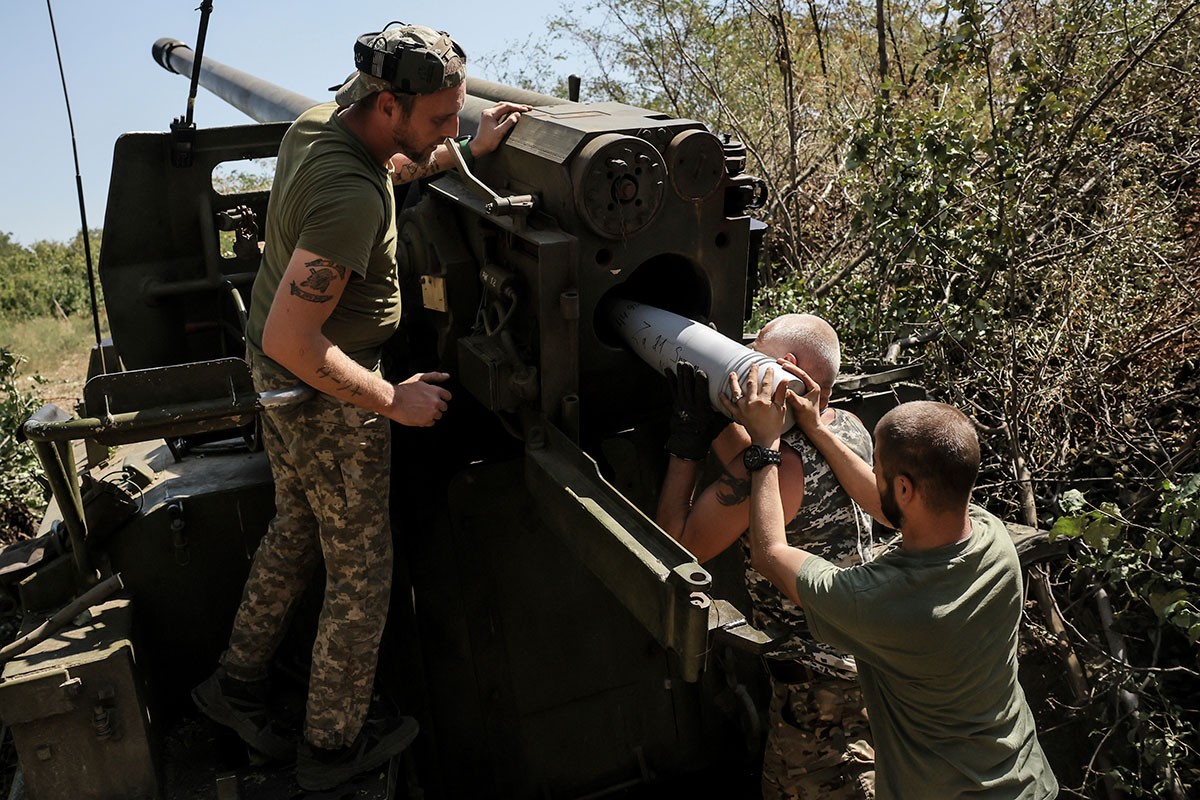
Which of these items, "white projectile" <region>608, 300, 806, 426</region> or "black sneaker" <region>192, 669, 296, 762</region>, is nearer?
"white projectile" <region>608, 300, 806, 426</region>

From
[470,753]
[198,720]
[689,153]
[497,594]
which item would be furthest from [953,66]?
[198,720]

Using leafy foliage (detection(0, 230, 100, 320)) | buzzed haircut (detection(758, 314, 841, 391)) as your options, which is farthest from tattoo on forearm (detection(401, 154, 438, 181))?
leafy foliage (detection(0, 230, 100, 320))

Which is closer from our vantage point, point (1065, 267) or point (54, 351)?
point (1065, 267)

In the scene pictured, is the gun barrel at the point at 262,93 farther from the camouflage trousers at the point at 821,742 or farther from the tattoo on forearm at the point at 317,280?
the camouflage trousers at the point at 821,742

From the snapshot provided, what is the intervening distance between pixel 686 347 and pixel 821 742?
1395 mm

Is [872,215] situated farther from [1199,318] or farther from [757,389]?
[757,389]

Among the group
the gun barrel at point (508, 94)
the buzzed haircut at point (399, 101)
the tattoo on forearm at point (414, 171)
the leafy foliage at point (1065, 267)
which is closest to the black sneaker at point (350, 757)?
the tattoo on forearm at point (414, 171)

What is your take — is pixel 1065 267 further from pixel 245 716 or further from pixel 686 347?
pixel 245 716

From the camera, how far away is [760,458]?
2.94 metres

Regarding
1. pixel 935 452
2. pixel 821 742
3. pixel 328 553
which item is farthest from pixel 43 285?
pixel 935 452

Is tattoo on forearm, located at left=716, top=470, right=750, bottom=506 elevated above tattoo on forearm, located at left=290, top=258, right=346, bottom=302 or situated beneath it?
situated beneath

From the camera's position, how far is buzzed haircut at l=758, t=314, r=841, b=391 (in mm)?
3109

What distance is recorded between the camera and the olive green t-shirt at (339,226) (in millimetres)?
2910

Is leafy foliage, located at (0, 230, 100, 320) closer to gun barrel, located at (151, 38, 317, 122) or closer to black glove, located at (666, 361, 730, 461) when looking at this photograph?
gun barrel, located at (151, 38, 317, 122)
